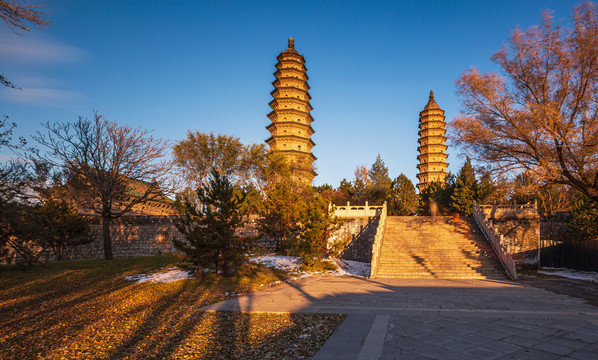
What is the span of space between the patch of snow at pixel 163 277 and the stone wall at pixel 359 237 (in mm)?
11475

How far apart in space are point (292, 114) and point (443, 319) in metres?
37.7

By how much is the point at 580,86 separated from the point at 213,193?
15138 millimetres

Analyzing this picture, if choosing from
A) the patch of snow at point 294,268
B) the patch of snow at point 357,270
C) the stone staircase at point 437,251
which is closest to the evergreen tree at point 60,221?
the patch of snow at point 294,268

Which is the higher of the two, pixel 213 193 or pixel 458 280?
pixel 213 193

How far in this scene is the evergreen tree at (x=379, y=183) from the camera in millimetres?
40688

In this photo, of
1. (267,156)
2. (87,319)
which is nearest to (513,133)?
(87,319)

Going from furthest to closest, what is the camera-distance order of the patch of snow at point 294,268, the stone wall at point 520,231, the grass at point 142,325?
1. the stone wall at point 520,231
2. the patch of snow at point 294,268
3. the grass at point 142,325

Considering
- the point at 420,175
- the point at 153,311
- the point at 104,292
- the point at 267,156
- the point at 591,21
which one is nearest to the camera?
the point at 153,311

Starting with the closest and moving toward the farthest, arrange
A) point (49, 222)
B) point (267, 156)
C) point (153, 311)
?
point (153, 311), point (49, 222), point (267, 156)

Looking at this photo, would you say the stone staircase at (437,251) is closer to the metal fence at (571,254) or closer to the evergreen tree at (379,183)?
the metal fence at (571,254)

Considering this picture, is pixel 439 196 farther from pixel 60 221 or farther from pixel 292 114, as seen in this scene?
pixel 60 221

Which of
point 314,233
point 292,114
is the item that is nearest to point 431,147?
point 292,114

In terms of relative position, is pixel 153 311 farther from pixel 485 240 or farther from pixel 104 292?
pixel 485 240

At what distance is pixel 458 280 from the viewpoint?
13.2 m
